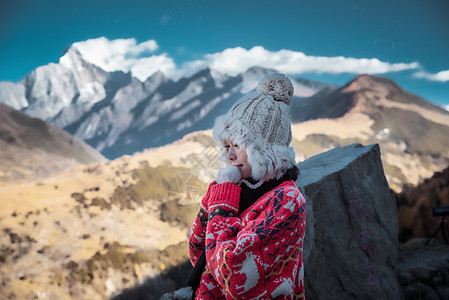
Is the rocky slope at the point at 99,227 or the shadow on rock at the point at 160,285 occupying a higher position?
the rocky slope at the point at 99,227

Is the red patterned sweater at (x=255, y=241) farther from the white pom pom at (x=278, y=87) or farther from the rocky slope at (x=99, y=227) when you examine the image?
the rocky slope at (x=99, y=227)

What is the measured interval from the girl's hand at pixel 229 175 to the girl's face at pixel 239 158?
5 cm

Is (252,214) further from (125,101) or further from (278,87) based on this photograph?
(125,101)

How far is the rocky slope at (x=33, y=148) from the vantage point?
688 centimetres

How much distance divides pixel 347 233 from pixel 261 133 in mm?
2152

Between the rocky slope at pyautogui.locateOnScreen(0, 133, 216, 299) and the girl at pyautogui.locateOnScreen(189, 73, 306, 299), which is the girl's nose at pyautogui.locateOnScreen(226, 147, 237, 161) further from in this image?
the rocky slope at pyautogui.locateOnScreen(0, 133, 216, 299)

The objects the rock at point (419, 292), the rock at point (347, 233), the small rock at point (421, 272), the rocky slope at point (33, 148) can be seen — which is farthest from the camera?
the rocky slope at point (33, 148)

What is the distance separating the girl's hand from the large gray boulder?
5.60 ft

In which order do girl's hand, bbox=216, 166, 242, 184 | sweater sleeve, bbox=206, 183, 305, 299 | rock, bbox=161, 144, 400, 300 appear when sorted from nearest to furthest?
1. sweater sleeve, bbox=206, 183, 305, 299
2. girl's hand, bbox=216, 166, 242, 184
3. rock, bbox=161, 144, 400, 300

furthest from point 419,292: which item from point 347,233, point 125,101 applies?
point 125,101

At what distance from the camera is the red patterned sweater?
0.94 m

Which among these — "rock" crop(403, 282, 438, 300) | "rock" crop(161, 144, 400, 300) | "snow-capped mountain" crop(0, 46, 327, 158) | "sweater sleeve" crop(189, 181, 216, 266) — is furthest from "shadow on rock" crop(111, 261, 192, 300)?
"snow-capped mountain" crop(0, 46, 327, 158)

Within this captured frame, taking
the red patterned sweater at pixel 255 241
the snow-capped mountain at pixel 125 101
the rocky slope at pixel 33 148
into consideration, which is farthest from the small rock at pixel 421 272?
the rocky slope at pixel 33 148

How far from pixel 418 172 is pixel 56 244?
9.02 metres
